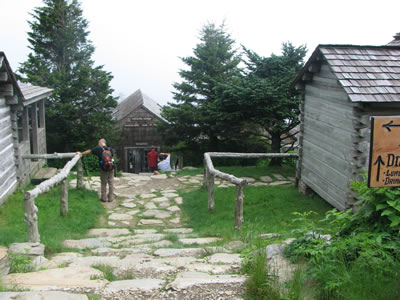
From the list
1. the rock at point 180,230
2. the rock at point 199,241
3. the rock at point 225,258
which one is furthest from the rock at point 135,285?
the rock at point 180,230

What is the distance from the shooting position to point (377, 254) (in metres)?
3.65

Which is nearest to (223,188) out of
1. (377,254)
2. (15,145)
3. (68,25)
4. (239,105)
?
(239,105)

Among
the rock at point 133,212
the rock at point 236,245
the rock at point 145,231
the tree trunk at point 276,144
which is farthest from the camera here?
the tree trunk at point 276,144

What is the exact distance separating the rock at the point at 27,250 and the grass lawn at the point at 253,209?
301 centimetres

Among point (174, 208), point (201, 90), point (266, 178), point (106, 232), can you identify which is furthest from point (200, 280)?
point (201, 90)

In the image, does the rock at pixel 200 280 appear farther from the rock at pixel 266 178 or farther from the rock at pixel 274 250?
the rock at pixel 266 178

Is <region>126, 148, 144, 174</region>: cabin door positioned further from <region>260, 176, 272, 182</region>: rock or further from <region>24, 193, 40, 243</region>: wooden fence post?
<region>24, 193, 40, 243</region>: wooden fence post

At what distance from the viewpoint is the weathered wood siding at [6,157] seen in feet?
29.9

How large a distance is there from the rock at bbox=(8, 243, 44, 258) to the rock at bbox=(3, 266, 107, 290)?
0.77 meters

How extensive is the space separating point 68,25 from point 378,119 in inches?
830

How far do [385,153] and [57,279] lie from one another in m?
3.56

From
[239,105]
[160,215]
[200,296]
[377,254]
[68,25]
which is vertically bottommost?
[160,215]

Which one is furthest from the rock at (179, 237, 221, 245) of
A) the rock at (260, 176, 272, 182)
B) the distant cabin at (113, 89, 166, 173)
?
the distant cabin at (113, 89, 166, 173)

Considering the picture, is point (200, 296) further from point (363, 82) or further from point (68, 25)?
point (68, 25)
